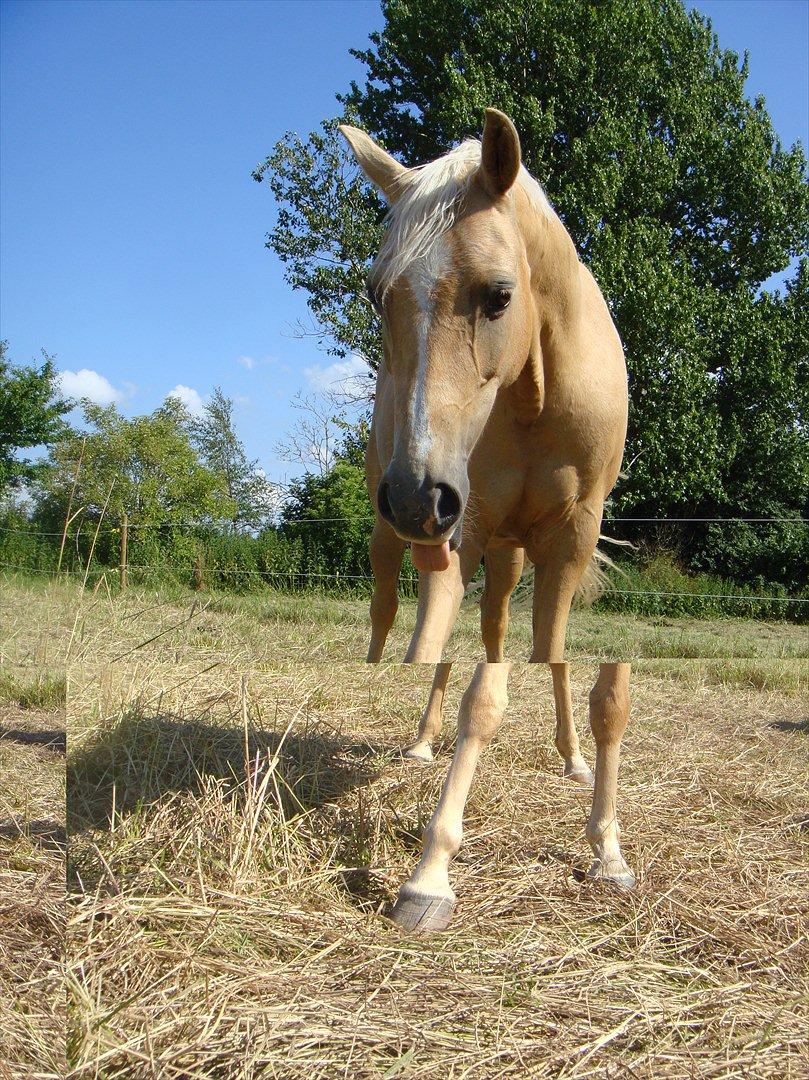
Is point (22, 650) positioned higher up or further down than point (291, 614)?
further down

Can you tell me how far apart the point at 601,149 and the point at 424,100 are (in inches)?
20.2

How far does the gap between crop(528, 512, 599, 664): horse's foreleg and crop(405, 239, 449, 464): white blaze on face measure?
59 centimetres

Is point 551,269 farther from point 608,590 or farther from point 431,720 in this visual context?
point 431,720

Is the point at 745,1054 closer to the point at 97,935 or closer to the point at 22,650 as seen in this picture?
the point at 97,935

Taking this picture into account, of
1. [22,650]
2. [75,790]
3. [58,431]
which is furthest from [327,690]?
[22,650]

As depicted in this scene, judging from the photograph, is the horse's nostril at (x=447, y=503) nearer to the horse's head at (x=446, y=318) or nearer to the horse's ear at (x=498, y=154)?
the horse's head at (x=446, y=318)

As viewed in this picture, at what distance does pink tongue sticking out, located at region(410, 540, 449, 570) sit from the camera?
134 cm

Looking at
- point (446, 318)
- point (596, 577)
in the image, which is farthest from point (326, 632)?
point (446, 318)

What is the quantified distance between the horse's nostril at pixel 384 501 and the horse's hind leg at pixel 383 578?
0.57m

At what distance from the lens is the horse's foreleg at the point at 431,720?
57.6 inches

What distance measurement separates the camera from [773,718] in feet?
5.54

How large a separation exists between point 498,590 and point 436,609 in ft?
0.67

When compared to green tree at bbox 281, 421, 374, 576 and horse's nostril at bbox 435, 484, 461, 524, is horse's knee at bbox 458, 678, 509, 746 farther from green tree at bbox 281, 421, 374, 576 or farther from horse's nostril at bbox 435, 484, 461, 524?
green tree at bbox 281, 421, 374, 576

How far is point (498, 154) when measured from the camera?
1.52m
